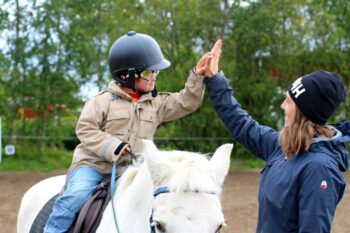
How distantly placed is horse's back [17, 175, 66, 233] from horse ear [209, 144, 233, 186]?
5.66 ft

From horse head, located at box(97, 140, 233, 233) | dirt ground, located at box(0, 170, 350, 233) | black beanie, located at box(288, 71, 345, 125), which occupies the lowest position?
dirt ground, located at box(0, 170, 350, 233)

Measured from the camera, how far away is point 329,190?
2.13 m

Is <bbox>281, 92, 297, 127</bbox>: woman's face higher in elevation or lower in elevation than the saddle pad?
higher

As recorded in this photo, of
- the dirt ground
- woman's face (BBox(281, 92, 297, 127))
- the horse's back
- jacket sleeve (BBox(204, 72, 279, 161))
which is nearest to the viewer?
woman's face (BBox(281, 92, 297, 127))

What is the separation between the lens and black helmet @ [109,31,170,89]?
128 inches

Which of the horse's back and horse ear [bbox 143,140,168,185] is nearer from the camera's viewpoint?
horse ear [bbox 143,140,168,185]

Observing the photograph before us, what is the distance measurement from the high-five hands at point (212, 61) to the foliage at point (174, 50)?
831cm

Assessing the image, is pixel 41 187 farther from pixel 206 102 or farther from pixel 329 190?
pixel 206 102

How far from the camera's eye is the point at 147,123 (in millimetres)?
3234

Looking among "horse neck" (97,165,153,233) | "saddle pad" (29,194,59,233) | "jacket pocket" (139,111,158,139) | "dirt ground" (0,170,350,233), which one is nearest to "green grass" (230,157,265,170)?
"dirt ground" (0,170,350,233)

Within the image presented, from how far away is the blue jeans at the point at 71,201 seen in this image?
2.97 m

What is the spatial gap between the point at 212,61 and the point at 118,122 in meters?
0.69

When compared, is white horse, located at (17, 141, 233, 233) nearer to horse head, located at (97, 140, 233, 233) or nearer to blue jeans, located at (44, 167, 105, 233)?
horse head, located at (97, 140, 233, 233)

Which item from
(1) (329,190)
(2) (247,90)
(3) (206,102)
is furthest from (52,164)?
(1) (329,190)
